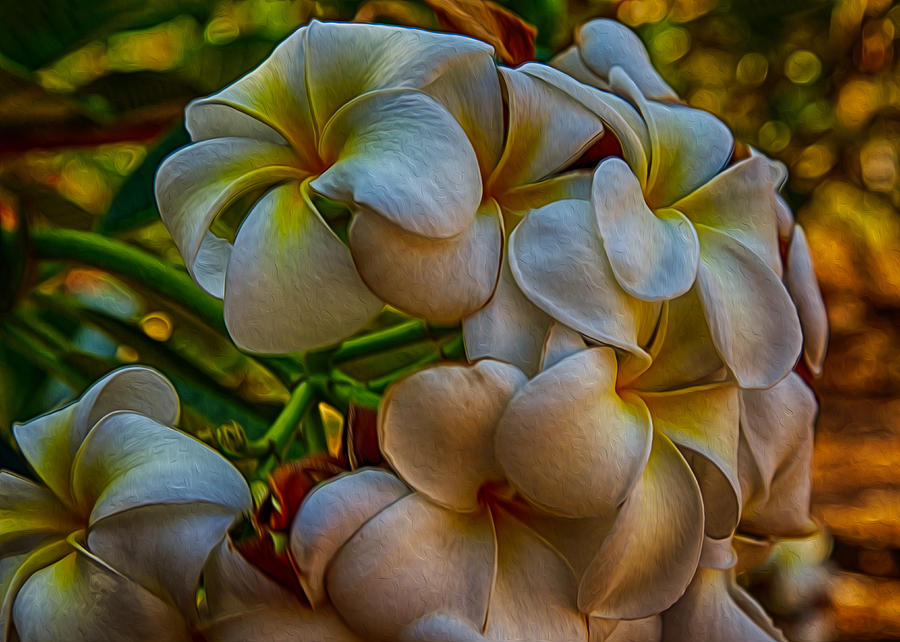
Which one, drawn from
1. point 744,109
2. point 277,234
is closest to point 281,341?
point 277,234

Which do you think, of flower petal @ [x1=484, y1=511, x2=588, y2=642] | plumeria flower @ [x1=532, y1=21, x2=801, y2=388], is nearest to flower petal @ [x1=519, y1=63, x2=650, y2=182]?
plumeria flower @ [x1=532, y1=21, x2=801, y2=388]

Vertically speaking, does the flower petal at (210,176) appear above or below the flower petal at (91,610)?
above

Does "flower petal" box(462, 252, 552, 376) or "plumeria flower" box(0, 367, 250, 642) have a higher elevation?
"flower petal" box(462, 252, 552, 376)

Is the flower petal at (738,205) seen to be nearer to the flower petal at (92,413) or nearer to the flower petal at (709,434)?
the flower petal at (709,434)

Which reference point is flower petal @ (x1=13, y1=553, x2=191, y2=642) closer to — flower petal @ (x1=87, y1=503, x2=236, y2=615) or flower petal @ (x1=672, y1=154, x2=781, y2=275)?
flower petal @ (x1=87, y1=503, x2=236, y2=615)

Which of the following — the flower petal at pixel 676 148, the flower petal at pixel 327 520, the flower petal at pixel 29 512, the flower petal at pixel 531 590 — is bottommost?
the flower petal at pixel 29 512

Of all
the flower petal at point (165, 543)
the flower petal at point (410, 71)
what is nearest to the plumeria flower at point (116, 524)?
the flower petal at point (165, 543)

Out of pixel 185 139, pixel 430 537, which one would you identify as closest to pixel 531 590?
pixel 430 537
